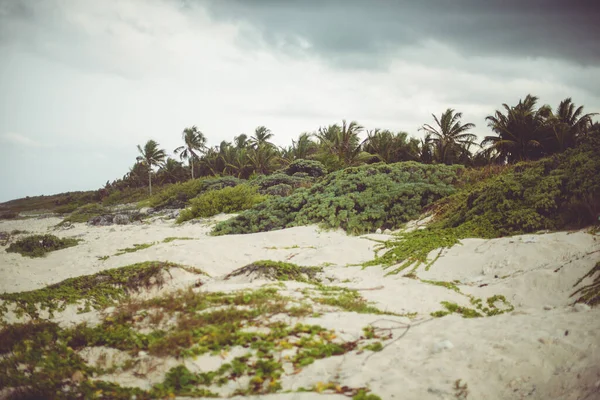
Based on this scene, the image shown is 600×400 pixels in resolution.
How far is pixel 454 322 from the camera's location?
3.90 meters

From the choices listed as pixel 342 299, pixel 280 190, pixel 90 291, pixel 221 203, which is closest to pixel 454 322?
pixel 342 299

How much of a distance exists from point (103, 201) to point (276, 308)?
41423 millimetres

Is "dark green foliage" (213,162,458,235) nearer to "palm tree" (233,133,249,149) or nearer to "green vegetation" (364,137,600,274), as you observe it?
"green vegetation" (364,137,600,274)

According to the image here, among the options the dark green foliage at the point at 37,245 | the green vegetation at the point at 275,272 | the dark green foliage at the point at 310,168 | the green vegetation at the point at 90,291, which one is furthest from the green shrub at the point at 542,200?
the dark green foliage at the point at 310,168

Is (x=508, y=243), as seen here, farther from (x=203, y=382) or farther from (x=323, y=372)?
(x=203, y=382)

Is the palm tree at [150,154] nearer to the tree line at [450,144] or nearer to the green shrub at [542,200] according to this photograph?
the tree line at [450,144]

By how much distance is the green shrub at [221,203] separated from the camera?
17500 millimetres

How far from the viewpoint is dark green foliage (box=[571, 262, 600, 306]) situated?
3.93 meters

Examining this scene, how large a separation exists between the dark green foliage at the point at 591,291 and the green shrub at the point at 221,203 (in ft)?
49.4

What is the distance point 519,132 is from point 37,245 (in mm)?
25695

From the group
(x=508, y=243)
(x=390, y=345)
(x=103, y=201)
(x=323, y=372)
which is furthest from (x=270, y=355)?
(x=103, y=201)

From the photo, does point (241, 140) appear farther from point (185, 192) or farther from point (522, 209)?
point (522, 209)

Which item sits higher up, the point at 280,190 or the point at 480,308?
the point at 280,190

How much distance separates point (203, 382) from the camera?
2.89 metres
